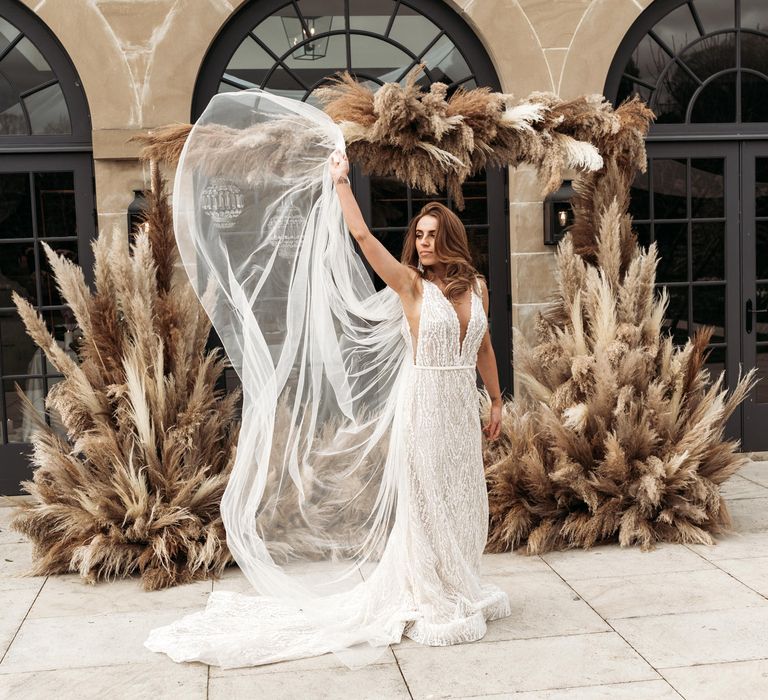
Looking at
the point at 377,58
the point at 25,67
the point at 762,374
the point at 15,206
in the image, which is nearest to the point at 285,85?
the point at 377,58

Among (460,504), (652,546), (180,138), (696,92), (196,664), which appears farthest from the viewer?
(696,92)

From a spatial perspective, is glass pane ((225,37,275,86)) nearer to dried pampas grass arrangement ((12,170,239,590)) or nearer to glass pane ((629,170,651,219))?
dried pampas grass arrangement ((12,170,239,590))

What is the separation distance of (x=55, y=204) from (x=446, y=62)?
123 inches

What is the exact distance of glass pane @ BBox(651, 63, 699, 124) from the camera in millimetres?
7484

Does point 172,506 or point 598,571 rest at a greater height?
point 172,506

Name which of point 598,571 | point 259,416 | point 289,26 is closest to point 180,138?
point 259,416

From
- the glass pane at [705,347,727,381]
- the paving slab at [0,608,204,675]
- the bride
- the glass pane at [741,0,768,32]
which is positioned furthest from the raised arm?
the glass pane at [741,0,768,32]

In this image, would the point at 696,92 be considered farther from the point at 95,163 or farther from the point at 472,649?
the point at 472,649

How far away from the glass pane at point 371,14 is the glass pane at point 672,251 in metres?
2.66

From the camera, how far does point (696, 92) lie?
24.7ft

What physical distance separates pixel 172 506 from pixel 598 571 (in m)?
2.38

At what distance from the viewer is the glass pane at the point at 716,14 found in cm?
747

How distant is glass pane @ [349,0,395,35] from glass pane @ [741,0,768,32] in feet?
8.98

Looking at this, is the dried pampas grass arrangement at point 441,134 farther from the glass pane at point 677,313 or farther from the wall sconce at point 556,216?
the glass pane at point 677,313
